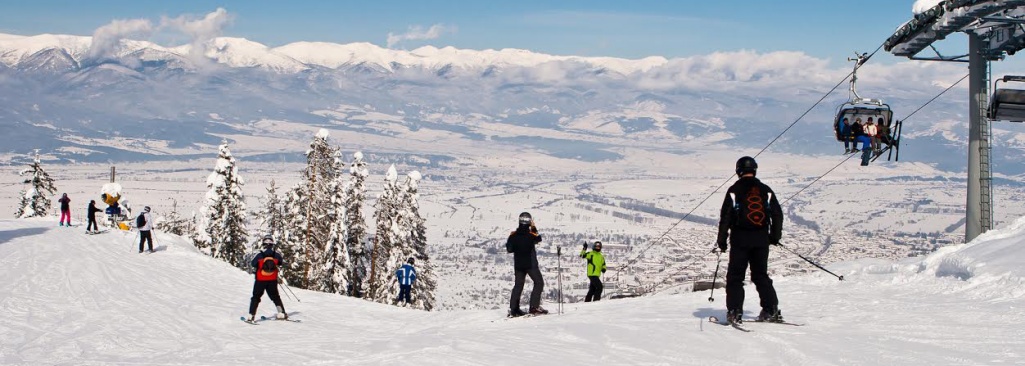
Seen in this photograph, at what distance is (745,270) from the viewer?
10570 mm

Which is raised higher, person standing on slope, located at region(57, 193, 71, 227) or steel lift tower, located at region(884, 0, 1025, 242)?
steel lift tower, located at region(884, 0, 1025, 242)

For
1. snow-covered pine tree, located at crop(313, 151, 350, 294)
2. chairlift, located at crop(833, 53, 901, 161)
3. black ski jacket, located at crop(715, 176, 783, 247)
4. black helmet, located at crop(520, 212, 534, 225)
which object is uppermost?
chairlift, located at crop(833, 53, 901, 161)

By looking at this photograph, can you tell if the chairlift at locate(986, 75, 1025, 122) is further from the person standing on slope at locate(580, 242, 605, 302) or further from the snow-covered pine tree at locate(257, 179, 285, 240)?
the snow-covered pine tree at locate(257, 179, 285, 240)

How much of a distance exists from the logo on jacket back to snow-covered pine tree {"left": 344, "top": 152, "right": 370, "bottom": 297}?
30.2 meters

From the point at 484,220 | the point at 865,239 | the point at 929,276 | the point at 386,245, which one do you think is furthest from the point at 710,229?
the point at 929,276

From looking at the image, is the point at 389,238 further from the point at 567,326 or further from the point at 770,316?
the point at 770,316

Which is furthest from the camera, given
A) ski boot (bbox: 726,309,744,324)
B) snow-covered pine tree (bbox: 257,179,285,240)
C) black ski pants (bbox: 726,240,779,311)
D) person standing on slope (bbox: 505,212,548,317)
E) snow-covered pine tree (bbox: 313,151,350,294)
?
snow-covered pine tree (bbox: 257,179,285,240)

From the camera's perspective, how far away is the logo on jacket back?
1025 centimetres

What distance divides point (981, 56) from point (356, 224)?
28.1m

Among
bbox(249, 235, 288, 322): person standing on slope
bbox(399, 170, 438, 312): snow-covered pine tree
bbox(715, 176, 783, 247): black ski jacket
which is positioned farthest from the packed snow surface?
bbox(399, 170, 438, 312): snow-covered pine tree

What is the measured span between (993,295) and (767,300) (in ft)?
12.4

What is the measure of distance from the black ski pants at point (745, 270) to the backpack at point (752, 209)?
0.21 meters

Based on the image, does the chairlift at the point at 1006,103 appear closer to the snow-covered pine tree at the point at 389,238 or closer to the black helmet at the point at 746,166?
the black helmet at the point at 746,166

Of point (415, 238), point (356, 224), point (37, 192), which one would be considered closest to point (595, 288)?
point (415, 238)
